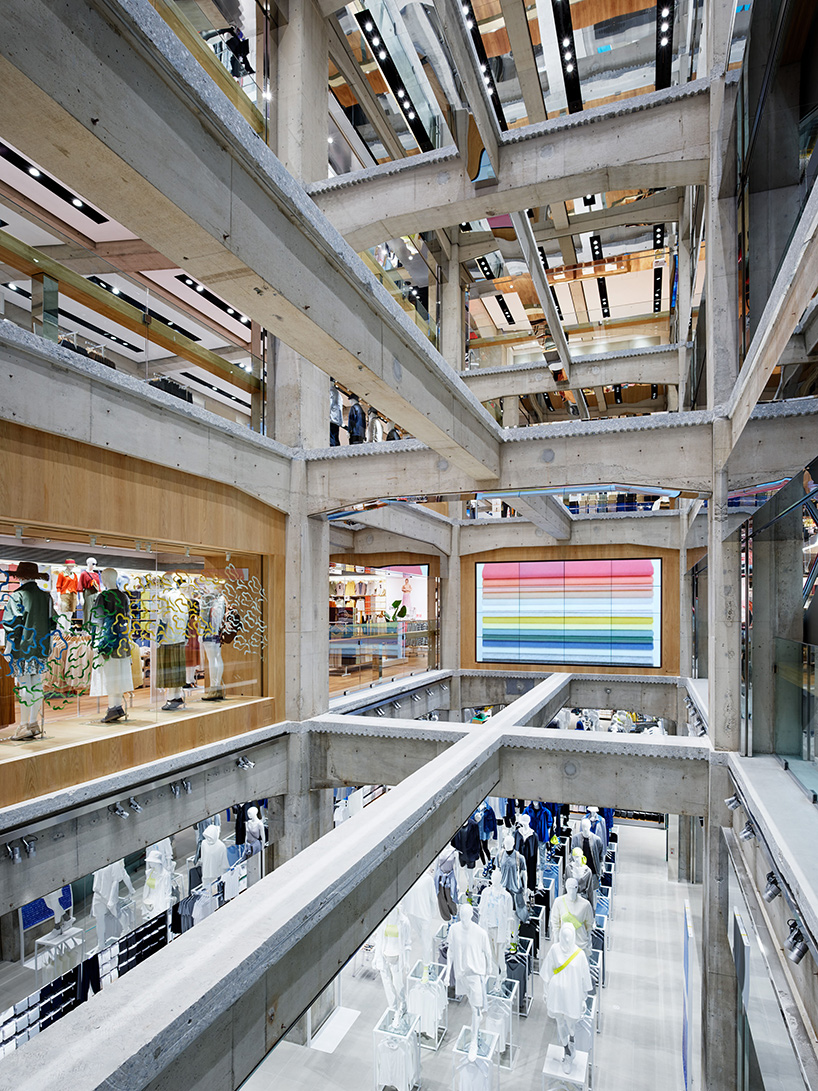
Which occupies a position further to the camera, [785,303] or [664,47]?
[664,47]

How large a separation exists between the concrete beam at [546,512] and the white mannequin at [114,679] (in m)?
5.46

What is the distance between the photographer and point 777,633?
240 inches

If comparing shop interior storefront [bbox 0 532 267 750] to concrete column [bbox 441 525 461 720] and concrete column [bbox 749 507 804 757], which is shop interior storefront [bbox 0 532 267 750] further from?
concrete column [bbox 441 525 461 720]

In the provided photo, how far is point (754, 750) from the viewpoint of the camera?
7.04m

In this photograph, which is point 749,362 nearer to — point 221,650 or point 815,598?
point 815,598

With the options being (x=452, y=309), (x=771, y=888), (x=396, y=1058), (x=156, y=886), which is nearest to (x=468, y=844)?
(x=396, y=1058)

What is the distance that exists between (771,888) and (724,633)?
3.72 m

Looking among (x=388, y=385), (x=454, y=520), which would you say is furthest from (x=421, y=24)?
(x=454, y=520)

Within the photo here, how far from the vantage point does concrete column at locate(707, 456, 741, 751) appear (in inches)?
292

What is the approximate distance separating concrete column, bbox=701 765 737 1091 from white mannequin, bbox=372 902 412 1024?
347 cm

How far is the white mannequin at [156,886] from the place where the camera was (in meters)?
8.77

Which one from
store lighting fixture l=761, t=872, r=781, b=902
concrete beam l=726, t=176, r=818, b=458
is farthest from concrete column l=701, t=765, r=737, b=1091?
concrete beam l=726, t=176, r=818, b=458

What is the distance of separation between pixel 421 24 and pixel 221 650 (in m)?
7.90

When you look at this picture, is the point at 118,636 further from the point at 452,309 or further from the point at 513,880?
the point at 452,309
